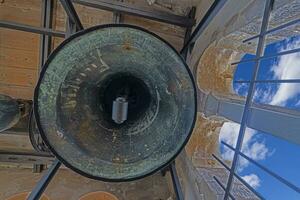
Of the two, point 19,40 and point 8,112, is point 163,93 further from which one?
point 19,40

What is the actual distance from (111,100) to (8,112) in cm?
76

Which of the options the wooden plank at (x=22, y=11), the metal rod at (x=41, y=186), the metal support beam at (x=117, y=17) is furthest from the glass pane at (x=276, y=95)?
the wooden plank at (x=22, y=11)

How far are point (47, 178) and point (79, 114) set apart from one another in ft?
1.06

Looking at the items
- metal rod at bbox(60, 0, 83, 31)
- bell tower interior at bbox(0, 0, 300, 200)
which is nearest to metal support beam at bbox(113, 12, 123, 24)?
bell tower interior at bbox(0, 0, 300, 200)

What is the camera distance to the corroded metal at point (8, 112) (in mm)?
1359

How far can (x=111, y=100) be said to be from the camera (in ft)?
3.00

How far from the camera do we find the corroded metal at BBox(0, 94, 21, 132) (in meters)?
1.36

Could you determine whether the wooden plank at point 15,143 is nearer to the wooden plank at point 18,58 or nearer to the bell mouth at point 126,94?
the wooden plank at point 18,58

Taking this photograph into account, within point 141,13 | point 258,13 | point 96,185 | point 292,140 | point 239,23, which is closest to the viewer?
point 292,140

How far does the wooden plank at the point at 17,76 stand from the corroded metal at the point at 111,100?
4.34 ft

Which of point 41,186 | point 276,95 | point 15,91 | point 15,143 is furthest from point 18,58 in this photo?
point 276,95

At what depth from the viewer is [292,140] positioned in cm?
69

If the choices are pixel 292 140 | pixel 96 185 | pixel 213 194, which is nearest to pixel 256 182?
pixel 213 194

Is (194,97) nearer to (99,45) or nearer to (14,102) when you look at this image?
(99,45)
